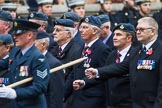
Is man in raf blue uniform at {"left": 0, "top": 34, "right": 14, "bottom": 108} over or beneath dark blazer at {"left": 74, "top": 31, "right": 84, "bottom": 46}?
over

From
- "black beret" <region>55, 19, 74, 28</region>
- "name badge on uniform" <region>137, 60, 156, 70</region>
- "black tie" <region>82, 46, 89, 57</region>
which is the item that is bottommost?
"black tie" <region>82, 46, 89, 57</region>

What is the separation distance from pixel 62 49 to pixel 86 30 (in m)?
0.77

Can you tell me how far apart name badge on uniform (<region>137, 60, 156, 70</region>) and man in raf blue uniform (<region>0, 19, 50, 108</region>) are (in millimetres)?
1451

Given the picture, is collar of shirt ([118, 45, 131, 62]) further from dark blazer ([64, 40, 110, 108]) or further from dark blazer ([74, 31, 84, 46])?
dark blazer ([74, 31, 84, 46])

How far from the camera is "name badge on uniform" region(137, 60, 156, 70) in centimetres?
1011

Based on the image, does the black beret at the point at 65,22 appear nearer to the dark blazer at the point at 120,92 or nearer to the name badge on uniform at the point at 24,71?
the dark blazer at the point at 120,92

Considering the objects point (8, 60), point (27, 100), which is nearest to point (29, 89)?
point (27, 100)

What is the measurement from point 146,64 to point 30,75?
5.60 feet

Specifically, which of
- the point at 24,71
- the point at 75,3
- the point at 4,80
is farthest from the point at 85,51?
the point at 75,3

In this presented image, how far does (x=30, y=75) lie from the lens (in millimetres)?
9430

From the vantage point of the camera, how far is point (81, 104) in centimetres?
1152

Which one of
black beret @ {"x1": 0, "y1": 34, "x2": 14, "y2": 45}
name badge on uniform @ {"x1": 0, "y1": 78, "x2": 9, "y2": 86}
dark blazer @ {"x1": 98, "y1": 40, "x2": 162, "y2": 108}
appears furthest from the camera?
black beret @ {"x1": 0, "y1": 34, "x2": 14, "y2": 45}

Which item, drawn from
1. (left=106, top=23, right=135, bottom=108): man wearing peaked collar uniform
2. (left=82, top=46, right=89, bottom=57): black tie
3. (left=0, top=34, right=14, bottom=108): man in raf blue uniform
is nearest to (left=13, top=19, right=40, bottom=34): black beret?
(left=0, top=34, right=14, bottom=108): man in raf blue uniform

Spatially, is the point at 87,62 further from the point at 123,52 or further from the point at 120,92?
the point at 120,92
